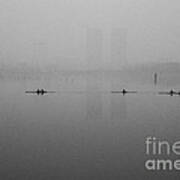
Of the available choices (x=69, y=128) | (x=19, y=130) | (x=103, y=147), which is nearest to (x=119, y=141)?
(x=103, y=147)

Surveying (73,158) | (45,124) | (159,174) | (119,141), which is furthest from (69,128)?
(159,174)

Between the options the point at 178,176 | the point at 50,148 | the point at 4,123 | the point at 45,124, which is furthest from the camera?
the point at 4,123

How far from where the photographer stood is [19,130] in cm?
1252

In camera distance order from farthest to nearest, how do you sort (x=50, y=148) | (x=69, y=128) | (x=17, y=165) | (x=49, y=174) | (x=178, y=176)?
(x=69, y=128)
(x=50, y=148)
(x=17, y=165)
(x=49, y=174)
(x=178, y=176)

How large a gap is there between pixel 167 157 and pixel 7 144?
5.15 meters

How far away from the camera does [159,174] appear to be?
20.9ft

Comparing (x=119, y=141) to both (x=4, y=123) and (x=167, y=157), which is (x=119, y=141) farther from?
(x=4, y=123)

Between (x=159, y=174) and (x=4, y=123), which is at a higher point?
(x=4, y=123)

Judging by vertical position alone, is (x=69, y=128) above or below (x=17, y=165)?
above

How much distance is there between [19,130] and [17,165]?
545cm

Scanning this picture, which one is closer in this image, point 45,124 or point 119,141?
point 119,141

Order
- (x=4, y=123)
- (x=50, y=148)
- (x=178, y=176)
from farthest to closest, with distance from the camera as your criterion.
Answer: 1. (x=4, y=123)
2. (x=50, y=148)
3. (x=178, y=176)

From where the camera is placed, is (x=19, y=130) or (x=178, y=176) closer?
(x=178, y=176)

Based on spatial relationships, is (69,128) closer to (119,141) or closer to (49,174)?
(119,141)
